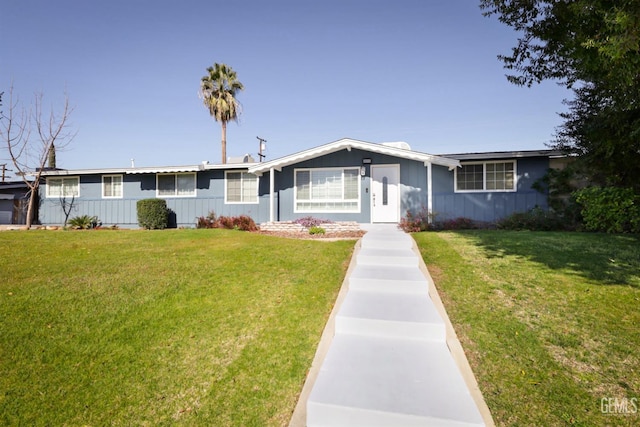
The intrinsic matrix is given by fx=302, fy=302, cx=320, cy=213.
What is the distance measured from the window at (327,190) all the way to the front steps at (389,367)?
7.76 meters

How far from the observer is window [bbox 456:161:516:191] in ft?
38.7

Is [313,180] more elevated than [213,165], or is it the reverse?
[213,165]

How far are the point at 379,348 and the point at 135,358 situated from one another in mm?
2715

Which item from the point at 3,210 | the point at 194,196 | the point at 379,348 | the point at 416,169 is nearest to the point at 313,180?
the point at 416,169

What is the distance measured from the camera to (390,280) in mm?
5078

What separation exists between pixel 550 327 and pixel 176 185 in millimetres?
15515

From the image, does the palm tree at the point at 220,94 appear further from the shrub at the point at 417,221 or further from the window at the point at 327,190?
the shrub at the point at 417,221

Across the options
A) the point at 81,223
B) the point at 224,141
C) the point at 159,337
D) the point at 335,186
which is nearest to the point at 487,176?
the point at 335,186

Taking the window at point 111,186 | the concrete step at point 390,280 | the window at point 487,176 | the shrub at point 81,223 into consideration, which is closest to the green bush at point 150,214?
the window at point 111,186

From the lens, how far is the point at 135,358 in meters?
3.28

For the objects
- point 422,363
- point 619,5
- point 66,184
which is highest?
point 619,5

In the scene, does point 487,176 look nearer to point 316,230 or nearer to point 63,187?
point 316,230

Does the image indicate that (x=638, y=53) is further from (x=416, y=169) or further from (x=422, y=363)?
(x=416, y=169)

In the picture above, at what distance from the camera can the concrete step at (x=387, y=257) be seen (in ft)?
20.0
